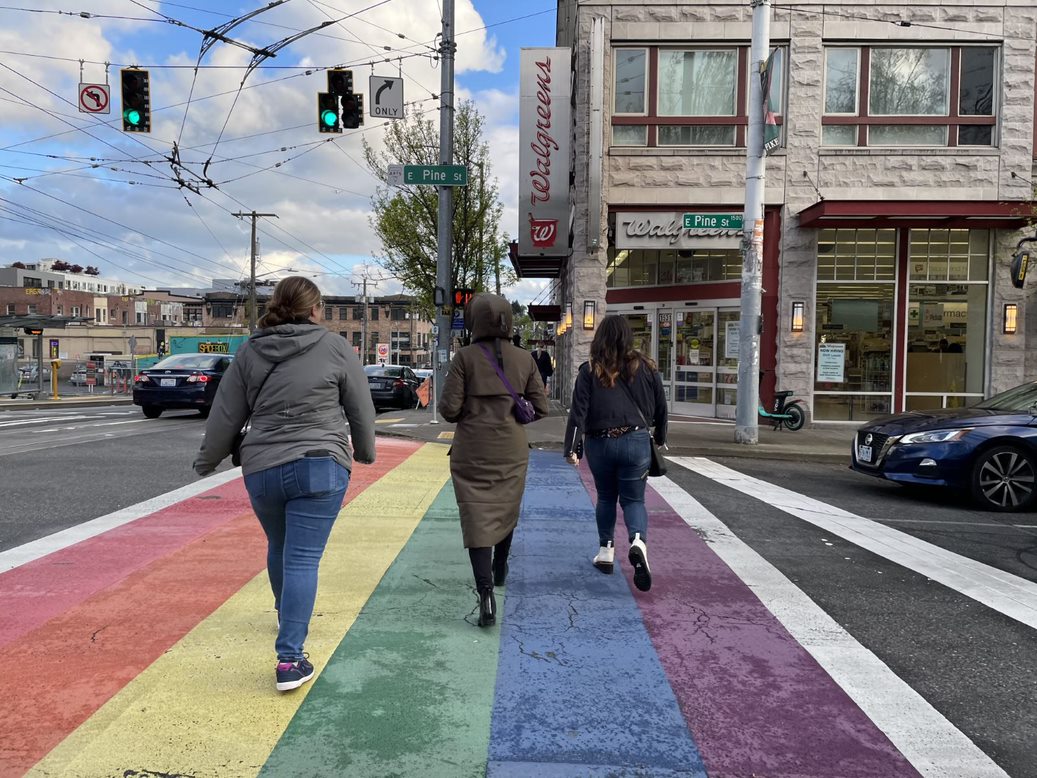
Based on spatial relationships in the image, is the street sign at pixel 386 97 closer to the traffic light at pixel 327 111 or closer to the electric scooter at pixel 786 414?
the traffic light at pixel 327 111

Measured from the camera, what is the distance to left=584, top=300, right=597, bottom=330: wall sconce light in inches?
628

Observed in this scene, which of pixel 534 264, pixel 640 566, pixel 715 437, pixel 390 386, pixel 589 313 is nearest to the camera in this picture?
pixel 640 566

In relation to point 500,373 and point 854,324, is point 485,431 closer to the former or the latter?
point 500,373

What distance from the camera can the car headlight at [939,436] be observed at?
7.82 m

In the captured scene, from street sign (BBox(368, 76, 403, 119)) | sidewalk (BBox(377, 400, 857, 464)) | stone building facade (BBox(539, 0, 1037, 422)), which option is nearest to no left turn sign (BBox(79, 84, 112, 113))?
street sign (BBox(368, 76, 403, 119))

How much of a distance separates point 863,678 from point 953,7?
1707cm

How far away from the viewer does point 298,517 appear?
3193 mm

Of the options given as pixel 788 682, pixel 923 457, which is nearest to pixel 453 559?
pixel 788 682

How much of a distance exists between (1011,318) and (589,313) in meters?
8.85

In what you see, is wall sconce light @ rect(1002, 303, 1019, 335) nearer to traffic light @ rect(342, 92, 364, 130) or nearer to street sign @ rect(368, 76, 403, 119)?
street sign @ rect(368, 76, 403, 119)

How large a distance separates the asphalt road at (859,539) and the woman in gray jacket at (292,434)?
2.85 m

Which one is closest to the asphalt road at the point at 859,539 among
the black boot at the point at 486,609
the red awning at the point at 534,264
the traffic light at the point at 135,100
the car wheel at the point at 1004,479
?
the car wheel at the point at 1004,479

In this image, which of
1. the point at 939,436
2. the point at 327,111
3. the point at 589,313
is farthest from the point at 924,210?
the point at 327,111

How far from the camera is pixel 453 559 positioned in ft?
17.9
